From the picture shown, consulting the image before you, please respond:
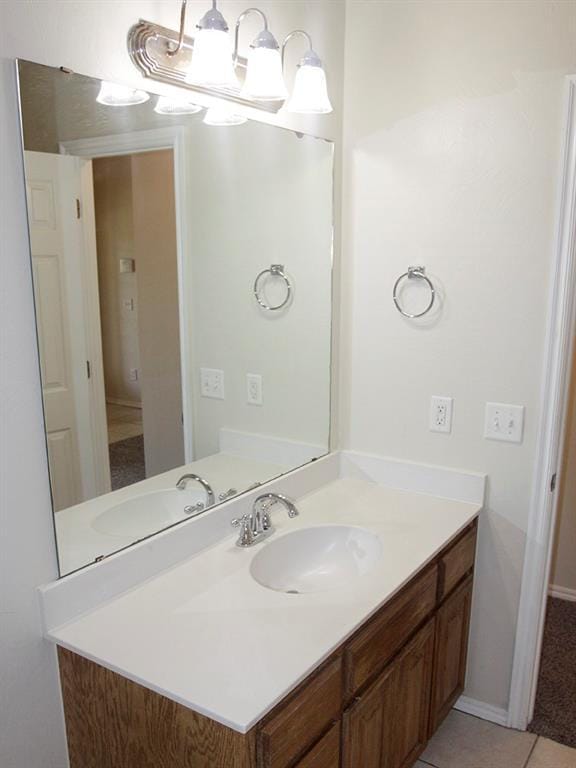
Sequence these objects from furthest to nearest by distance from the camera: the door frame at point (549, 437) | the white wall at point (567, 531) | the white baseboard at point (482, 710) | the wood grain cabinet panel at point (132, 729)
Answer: the white wall at point (567, 531) → the white baseboard at point (482, 710) → the door frame at point (549, 437) → the wood grain cabinet panel at point (132, 729)

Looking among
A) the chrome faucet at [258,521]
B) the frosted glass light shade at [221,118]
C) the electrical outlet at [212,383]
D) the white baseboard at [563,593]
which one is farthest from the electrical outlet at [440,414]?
the white baseboard at [563,593]

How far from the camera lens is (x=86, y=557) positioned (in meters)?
1.49

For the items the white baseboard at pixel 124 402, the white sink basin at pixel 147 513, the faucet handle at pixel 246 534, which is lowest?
the faucet handle at pixel 246 534

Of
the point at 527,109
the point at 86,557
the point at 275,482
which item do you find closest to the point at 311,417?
the point at 275,482

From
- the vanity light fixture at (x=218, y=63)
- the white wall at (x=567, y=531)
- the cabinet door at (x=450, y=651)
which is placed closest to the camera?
the vanity light fixture at (x=218, y=63)

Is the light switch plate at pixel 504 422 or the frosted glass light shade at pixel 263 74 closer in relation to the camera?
the frosted glass light shade at pixel 263 74

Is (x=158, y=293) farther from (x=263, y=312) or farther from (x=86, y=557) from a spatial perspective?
(x=86, y=557)

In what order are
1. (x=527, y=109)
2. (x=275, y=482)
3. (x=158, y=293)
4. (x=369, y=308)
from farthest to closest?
(x=369, y=308), (x=275, y=482), (x=527, y=109), (x=158, y=293)

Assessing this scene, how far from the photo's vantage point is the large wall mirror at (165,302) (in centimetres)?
139

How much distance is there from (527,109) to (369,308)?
31.1 inches

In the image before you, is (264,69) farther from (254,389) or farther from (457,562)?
(457,562)

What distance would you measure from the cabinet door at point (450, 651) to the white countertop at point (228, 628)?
0.99 feet

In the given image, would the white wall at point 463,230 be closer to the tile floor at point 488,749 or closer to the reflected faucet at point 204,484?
the tile floor at point 488,749

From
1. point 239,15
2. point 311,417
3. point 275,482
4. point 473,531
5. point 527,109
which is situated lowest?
point 473,531
